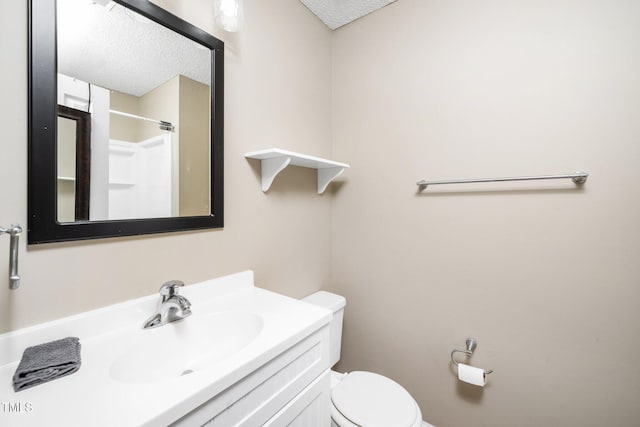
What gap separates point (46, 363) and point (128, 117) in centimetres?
71

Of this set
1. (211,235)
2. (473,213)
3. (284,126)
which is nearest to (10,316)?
(211,235)

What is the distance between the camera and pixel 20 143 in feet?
2.17

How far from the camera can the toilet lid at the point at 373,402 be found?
1.05 m

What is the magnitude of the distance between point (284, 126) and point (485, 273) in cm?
127

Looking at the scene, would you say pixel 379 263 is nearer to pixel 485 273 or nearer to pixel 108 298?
pixel 485 273

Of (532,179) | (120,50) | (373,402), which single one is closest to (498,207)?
(532,179)

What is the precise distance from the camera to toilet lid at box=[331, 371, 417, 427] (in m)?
1.05

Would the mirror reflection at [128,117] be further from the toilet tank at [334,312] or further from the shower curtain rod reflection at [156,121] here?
the toilet tank at [334,312]

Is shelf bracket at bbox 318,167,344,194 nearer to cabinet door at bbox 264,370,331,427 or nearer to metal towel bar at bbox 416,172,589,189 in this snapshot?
metal towel bar at bbox 416,172,589,189

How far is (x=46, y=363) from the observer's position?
599 mm

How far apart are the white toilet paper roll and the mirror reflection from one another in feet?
4.64

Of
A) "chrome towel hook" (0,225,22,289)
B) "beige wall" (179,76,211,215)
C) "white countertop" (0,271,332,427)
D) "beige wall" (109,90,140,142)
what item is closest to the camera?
"white countertop" (0,271,332,427)

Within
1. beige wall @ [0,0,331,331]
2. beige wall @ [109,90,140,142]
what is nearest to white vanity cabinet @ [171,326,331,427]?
beige wall @ [0,0,331,331]

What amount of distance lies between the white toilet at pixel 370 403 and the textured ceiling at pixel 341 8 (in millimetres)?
2050
